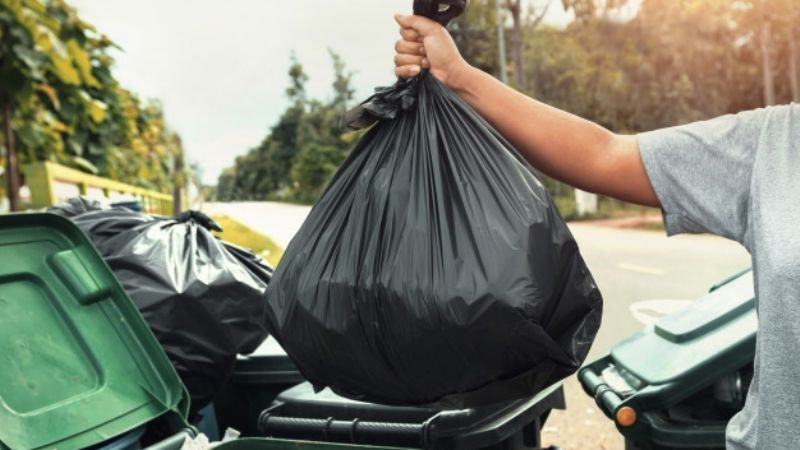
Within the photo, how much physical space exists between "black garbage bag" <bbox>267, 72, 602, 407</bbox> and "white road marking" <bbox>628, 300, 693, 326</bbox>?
5598 mm

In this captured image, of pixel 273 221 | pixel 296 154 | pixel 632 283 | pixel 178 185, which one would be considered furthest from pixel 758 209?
pixel 296 154

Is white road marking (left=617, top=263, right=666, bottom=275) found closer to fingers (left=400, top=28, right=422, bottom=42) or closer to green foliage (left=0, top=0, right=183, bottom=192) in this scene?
green foliage (left=0, top=0, right=183, bottom=192)

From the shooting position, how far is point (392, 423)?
1.85 metres

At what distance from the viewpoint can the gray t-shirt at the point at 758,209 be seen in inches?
46.0

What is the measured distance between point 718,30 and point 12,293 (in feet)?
80.5

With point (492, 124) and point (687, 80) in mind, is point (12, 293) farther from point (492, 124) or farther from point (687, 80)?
point (687, 80)

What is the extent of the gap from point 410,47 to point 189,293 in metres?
1.15

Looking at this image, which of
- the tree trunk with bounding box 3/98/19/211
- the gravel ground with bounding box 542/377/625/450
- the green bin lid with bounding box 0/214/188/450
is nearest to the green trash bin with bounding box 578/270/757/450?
the green bin lid with bounding box 0/214/188/450

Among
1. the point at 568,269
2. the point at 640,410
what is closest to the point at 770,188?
the point at 568,269

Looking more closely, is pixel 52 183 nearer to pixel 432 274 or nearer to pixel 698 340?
pixel 698 340

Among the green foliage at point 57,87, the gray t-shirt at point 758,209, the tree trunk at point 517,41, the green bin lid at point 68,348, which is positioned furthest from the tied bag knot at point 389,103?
the tree trunk at point 517,41

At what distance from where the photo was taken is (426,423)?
181 centimetres

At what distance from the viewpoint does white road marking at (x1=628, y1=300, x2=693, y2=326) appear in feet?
22.5

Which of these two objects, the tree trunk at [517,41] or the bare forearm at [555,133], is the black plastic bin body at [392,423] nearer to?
the bare forearm at [555,133]
